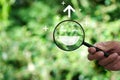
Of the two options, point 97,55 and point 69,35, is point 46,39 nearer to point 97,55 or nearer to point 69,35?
point 69,35

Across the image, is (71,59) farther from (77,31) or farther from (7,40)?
(77,31)

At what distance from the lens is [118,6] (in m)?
3.63

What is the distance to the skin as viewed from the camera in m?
2.33

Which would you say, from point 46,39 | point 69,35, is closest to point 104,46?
point 69,35

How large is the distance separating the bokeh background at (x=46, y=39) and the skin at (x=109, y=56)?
962 mm

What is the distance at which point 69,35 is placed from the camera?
104 inches

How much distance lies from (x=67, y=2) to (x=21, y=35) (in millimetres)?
486

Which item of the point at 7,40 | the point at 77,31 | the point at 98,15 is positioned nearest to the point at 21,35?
the point at 7,40

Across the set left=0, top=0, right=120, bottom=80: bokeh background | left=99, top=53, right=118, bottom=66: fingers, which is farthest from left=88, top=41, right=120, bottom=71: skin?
left=0, top=0, right=120, bottom=80: bokeh background

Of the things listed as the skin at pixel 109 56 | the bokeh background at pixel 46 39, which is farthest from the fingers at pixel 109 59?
the bokeh background at pixel 46 39

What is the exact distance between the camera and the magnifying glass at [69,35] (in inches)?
94.0

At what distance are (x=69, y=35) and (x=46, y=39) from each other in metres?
0.92

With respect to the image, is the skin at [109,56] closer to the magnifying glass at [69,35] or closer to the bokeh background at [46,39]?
the magnifying glass at [69,35]

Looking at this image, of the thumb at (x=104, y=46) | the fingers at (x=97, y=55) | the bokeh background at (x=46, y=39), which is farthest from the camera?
the bokeh background at (x=46, y=39)
